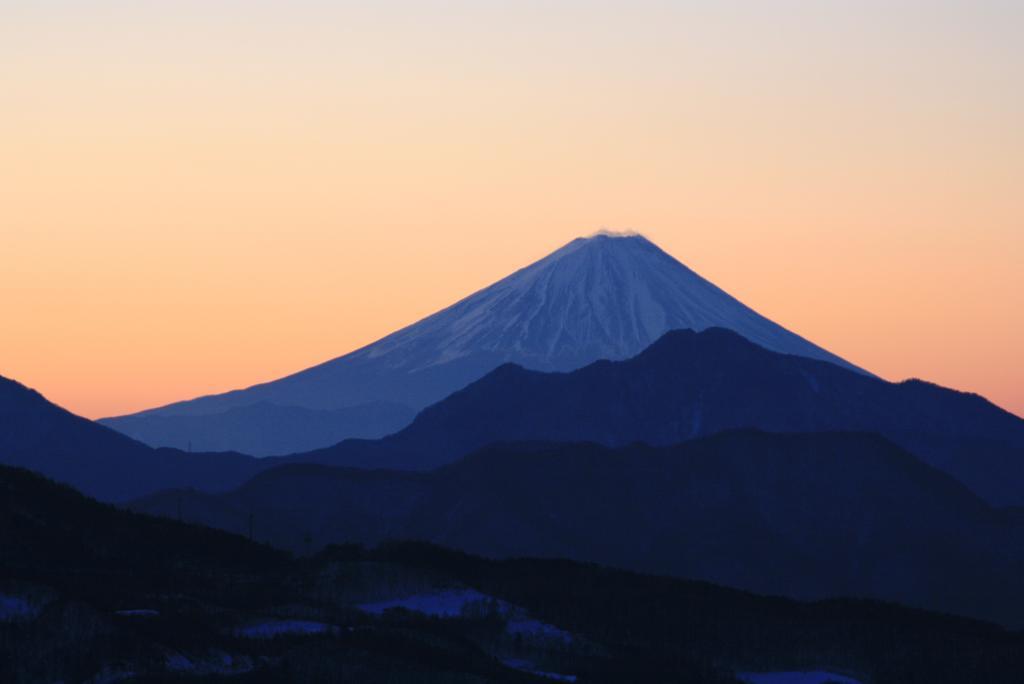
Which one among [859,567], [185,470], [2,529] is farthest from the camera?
[185,470]

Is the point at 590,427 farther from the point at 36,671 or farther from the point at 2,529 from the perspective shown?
the point at 36,671

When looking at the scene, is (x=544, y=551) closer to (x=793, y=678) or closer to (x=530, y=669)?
(x=793, y=678)

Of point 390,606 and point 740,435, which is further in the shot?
point 740,435

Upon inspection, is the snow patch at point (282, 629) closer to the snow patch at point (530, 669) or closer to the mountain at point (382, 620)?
the mountain at point (382, 620)

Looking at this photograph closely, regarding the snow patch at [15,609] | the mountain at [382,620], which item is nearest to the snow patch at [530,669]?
the mountain at [382,620]

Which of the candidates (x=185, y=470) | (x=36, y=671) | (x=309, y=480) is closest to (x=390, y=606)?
(x=36, y=671)

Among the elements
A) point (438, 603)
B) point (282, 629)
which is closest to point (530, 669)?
point (282, 629)

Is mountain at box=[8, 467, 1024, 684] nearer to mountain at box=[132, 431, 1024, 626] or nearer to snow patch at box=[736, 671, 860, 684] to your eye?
snow patch at box=[736, 671, 860, 684]
